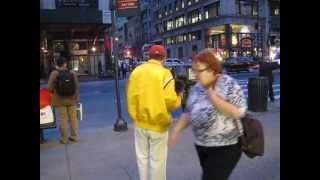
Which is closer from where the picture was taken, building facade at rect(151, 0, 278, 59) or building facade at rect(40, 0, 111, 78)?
building facade at rect(40, 0, 111, 78)

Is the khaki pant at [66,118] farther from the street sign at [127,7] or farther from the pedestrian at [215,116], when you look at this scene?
the pedestrian at [215,116]

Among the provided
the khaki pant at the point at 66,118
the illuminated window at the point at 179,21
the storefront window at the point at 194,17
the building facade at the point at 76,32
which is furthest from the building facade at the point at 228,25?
the khaki pant at the point at 66,118

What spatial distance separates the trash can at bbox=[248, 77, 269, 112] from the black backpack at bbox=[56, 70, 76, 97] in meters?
5.03

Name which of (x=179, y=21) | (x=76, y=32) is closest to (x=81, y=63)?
(x=76, y=32)

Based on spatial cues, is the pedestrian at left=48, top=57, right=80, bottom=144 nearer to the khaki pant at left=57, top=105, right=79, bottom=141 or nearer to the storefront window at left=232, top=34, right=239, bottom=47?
the khaki pant at left=57, top=105, right=79, bottom=141

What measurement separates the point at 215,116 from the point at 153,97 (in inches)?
47.5

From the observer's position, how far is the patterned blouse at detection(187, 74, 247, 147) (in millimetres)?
3928

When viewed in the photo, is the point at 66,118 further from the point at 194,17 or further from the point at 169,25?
the point at 169,25

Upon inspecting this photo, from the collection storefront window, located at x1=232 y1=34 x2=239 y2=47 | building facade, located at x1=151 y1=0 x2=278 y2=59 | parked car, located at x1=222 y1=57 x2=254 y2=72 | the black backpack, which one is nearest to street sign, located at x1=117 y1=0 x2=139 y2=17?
the black backpack

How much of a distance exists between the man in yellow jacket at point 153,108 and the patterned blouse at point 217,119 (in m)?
1.04
